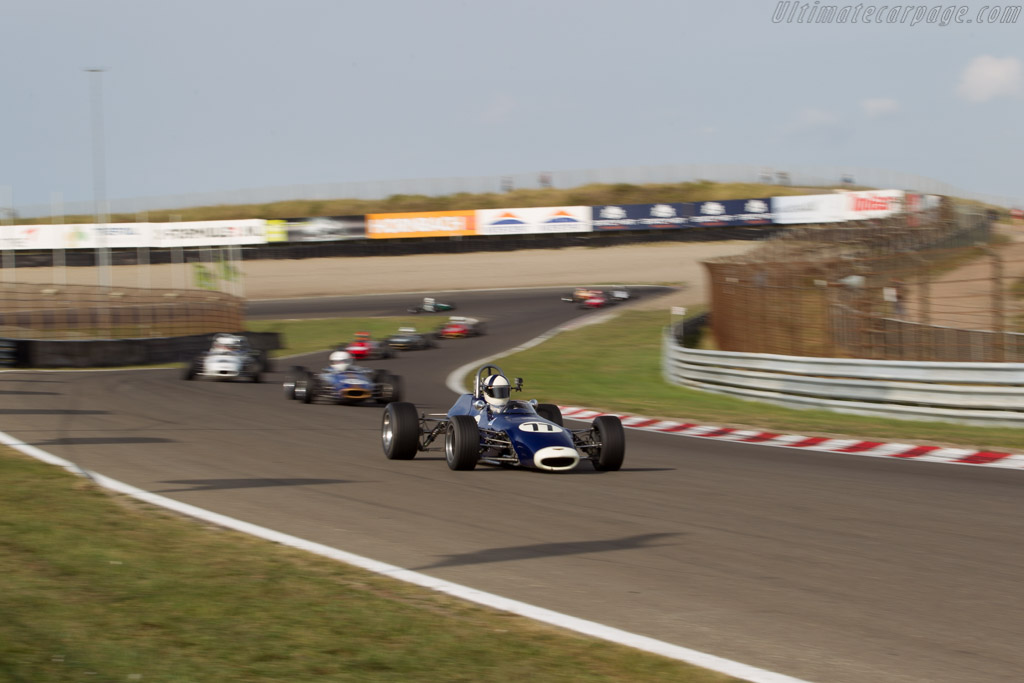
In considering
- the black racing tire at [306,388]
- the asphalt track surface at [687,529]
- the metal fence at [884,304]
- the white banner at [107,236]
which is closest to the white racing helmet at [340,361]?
the black racing tire at [306,388]

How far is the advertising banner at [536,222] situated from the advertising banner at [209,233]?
14.7 meters

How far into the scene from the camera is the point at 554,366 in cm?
2677

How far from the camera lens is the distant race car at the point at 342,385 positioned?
1898cm

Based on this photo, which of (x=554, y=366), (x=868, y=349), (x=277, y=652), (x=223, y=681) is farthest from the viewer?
(x=554, y=366)

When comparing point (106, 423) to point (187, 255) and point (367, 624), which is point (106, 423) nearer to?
point (367, 624)

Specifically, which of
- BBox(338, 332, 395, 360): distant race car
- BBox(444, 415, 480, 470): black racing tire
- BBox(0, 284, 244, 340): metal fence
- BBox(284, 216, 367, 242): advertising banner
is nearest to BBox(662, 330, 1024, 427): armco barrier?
BBox(444, 415, 480, 470): black racing tire

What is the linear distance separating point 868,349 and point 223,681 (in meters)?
14.8

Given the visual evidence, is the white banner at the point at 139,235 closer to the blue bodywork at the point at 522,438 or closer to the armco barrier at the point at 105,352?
the armco barrier at the point at 105,352

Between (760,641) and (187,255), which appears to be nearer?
(760,641)

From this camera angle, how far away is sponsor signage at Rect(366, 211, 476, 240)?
233ft

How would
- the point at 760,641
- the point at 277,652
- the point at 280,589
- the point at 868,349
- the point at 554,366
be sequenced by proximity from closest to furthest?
1. the point at 277,652
2. the point at 760,641
3. the point at 280,589
4. the point at 868,349
5. the point at 554,366

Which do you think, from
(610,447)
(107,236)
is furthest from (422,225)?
(610,447)

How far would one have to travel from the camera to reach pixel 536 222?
70.4 metres

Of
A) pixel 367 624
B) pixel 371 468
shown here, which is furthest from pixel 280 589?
pixel 371 468
